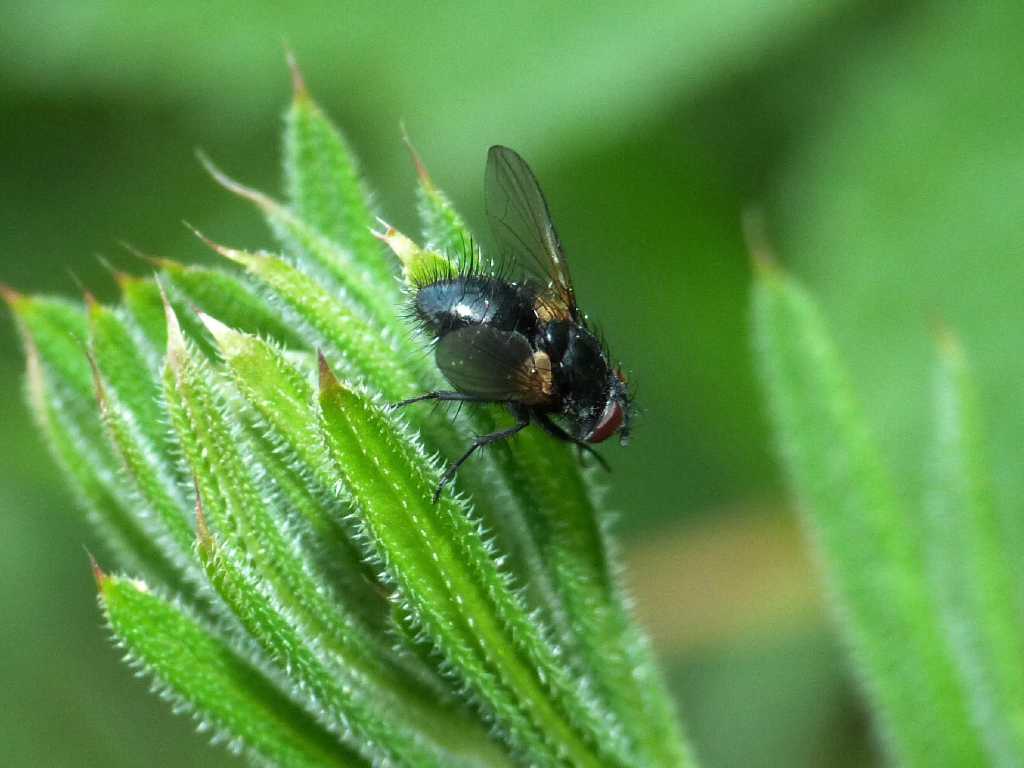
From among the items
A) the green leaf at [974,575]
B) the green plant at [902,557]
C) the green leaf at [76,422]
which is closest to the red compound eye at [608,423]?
the green plant at [902,557]

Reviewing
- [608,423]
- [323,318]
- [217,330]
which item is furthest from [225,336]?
[608,423]

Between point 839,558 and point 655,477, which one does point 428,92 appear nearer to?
point 655,477

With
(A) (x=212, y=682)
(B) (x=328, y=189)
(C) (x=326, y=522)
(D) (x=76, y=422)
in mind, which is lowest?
(A) (x=212, y=682)

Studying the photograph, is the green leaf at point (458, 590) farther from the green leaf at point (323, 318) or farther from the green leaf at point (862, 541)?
the green leaf at point (862, 541)

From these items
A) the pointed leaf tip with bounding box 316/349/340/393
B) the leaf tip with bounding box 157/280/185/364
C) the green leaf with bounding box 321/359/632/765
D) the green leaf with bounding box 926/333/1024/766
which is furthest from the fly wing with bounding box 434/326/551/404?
the green leaf with bounding box 926/333/1024/766

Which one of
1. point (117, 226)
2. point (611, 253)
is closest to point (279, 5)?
point (117, 226)

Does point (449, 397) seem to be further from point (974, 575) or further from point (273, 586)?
point (974, 575)

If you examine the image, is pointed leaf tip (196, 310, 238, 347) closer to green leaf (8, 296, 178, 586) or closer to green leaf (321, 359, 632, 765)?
green leaf (321, 359, 632, 765)
